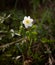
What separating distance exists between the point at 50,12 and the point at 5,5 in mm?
631

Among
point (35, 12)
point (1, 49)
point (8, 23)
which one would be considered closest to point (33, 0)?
point (35, 12)

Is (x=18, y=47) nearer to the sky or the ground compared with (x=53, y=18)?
nearer to the ground

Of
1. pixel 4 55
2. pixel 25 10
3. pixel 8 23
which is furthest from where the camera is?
pixel 25 10

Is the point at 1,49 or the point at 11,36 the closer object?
the point at 1,49

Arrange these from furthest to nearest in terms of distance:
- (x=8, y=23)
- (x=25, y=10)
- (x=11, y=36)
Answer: (x=25, y=10) < (x=8, y=23) < (x=11, y=36)

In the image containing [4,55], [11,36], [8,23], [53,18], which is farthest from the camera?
[53,18]

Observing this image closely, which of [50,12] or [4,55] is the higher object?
[50,12]

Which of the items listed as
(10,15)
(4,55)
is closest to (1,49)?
(4,55)

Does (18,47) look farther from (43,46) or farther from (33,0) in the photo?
(33,0)

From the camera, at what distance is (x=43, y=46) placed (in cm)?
197

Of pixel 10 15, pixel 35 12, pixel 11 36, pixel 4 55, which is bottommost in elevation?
pixel 4 55

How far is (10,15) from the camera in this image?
1901 mm

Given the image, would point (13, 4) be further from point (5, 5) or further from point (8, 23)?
point (8, 23)

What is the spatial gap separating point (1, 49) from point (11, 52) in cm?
9
